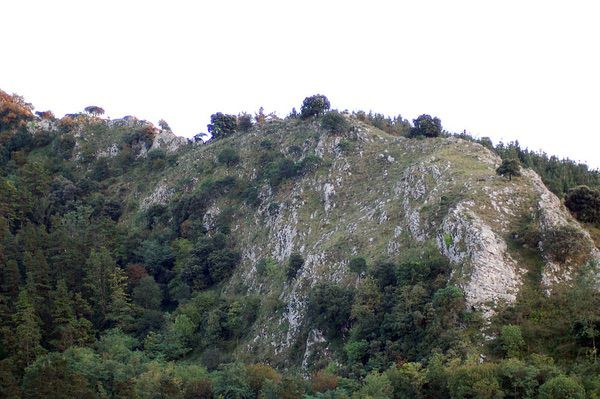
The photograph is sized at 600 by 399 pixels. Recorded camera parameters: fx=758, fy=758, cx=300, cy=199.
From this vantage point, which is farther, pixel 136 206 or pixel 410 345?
pixel 136 206

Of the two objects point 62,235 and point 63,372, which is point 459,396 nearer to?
point 63,372

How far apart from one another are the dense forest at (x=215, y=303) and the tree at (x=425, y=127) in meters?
0.25

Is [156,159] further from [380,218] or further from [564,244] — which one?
[564,244]

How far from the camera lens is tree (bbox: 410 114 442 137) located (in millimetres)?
88125

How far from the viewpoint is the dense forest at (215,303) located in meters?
52.3

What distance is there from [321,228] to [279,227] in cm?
605

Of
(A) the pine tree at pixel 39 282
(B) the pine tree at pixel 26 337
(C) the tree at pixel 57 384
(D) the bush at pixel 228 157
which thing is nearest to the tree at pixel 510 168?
(D) the bush at pixel 228 157

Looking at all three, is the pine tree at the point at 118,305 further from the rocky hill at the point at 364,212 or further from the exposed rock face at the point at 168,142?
the exposed rock face at the point at 168,142

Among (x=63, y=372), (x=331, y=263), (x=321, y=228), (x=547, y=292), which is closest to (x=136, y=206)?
(x=321, y=228)

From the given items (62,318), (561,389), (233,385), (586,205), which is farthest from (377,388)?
(62,318)

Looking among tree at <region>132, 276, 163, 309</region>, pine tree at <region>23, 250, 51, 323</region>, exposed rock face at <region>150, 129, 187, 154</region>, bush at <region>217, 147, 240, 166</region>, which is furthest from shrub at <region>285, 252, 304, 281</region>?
exposed rock face at <region>150, 129, 187, 154</region>

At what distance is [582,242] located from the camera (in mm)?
59250

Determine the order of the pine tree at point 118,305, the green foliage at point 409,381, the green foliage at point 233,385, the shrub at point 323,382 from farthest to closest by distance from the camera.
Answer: the pine tree at point 118,305 < the green foliage at point 233,385 < the shrub at point 323,382 < the green foliage at point 409,381

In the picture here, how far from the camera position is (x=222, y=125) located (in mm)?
109062
